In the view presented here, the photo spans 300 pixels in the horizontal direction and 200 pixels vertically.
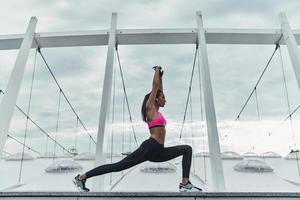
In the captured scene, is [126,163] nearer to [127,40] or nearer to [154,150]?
[154,150]

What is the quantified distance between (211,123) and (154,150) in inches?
64.2

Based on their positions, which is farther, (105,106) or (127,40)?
(127,40)

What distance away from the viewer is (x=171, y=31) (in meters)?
4.59

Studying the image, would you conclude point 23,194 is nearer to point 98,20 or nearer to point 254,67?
point 98,20

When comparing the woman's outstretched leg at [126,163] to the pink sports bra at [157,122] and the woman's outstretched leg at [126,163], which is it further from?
the pink sports bra at [157,122]

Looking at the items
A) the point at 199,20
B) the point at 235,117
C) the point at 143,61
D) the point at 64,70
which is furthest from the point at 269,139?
the point at 64,70

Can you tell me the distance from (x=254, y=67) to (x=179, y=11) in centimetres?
278

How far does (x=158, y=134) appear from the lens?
2457mm

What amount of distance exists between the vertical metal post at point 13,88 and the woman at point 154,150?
2013 millimetres

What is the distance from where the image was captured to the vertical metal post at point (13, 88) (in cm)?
384

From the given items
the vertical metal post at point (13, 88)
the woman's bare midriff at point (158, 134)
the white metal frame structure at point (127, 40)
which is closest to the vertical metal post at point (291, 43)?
the white metal frame structure at point (127, 40)

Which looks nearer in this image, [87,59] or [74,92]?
[87,59]

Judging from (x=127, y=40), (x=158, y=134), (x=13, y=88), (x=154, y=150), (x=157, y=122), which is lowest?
(x=154, y=150)

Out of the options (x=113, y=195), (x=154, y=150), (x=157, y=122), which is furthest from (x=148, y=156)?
(x=113, y=195)
